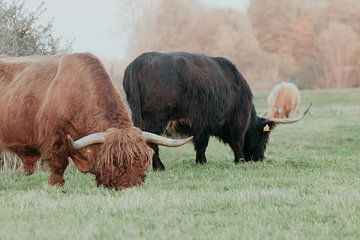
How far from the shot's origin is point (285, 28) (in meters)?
76.8

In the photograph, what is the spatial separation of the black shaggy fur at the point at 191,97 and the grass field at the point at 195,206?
1.01 metres

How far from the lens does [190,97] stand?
11594mm

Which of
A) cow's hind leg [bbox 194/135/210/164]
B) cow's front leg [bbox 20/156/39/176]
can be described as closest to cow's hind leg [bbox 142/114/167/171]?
cow's hind leg [bbox 194/135/210/164]

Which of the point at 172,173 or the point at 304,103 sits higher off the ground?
the point at 172,173

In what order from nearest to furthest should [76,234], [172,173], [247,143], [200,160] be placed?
[76,234]
[172,173]
[200,160]
[247,143]

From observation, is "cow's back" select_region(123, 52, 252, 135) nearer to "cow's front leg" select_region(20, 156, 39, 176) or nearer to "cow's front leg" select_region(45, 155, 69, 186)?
"cow's front leg" select_region(20, 156, 39, 176)

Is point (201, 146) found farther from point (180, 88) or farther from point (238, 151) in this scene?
point (180, 88)

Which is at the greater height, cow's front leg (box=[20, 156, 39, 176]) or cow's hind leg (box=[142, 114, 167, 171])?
cow's hind leg (box=[142, 114, 167, 171])

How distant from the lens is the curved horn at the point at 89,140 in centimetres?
784

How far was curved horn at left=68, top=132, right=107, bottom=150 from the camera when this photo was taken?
7.84 meters

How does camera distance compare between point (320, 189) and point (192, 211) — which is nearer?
point (192, 211)

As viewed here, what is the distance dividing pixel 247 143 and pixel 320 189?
5870 millimetres

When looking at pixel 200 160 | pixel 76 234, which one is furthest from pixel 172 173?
pixel 76 234

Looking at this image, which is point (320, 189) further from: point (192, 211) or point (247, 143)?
point (247, 143)
